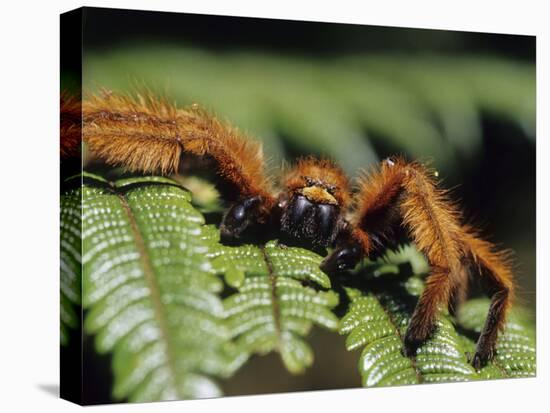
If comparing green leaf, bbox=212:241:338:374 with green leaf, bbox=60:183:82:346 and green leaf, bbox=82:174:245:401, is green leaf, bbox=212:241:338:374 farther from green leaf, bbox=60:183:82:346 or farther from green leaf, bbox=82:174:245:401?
green leaf, bbox=60:183:82:346

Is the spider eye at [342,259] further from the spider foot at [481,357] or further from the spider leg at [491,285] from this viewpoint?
the spider foot at [481,357]

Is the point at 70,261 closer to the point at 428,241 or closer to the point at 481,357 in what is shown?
the point at 428,241

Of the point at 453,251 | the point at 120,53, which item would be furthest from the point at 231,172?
the point at 453,251

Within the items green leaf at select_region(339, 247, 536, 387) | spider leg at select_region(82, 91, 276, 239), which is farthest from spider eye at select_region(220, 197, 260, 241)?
green leaf at select_region(339, 247, 536, 387)

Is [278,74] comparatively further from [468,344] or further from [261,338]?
[468,344]

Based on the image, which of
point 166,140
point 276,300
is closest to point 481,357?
point 276,300

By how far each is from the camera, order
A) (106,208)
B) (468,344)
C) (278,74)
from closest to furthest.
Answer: (106,208), (278,74), (468,344)

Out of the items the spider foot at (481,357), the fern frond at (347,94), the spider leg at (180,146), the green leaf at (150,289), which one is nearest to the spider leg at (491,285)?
the spider foot at (481,357)
